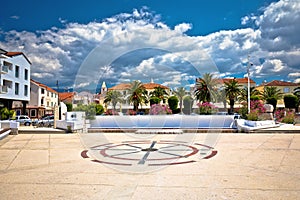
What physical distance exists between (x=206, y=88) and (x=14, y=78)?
3096cm

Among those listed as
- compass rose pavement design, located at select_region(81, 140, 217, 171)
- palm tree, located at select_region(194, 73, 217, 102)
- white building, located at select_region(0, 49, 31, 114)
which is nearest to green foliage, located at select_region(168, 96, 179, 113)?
palm tree, located at select_region(194, 73, 217, 102)

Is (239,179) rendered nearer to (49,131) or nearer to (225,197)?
(225,197)

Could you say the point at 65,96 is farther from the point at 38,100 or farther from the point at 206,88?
the point at 206,88

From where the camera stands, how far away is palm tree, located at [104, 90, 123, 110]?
166 feet

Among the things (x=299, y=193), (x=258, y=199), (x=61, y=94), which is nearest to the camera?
(x=258, y=199)

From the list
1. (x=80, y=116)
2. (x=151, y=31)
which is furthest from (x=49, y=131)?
(x=151, y=31)

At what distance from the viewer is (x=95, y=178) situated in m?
6.68

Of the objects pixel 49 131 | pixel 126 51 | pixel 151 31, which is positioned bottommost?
pixel 49 131

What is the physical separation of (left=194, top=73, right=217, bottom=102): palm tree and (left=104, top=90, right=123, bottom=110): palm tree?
14920mm

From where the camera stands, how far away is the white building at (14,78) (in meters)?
36.2

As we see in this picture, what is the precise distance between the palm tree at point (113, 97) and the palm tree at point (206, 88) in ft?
48.9

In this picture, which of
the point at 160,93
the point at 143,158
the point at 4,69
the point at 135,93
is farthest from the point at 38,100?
the point at 143,158

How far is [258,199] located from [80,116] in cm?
2391

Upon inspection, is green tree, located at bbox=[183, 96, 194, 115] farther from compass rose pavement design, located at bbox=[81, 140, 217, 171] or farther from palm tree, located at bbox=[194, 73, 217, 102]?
compass rose pavement design, located at bbox=[81, 140, 217, 171]
